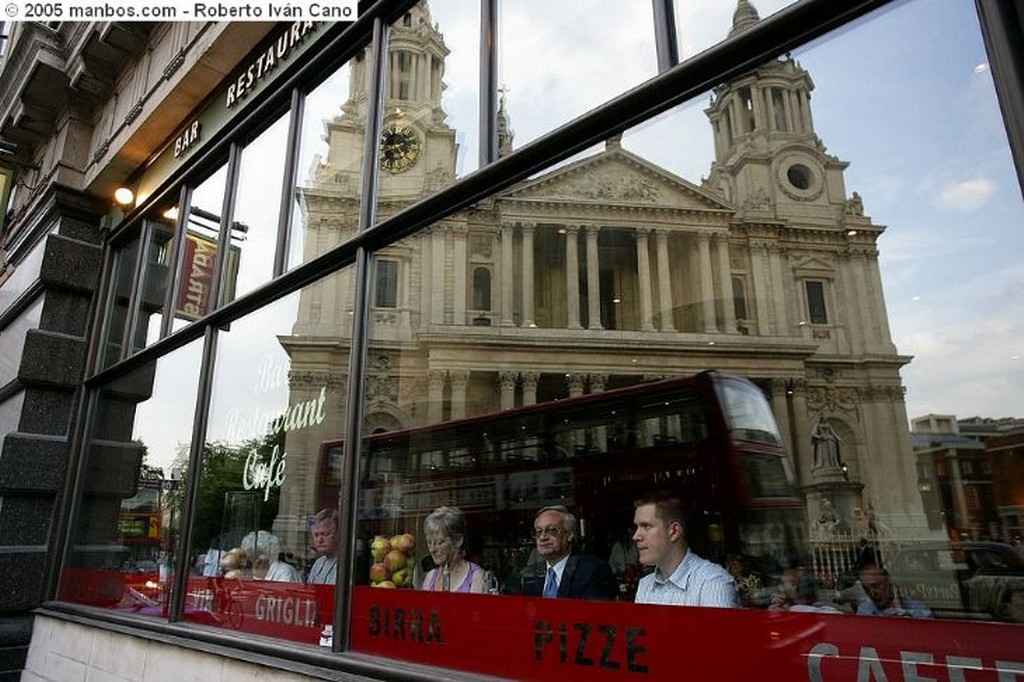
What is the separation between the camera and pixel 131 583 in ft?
19.2

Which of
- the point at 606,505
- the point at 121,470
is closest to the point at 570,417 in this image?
the point at 606,505

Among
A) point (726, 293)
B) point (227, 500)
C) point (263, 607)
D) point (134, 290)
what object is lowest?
point (263, 607)

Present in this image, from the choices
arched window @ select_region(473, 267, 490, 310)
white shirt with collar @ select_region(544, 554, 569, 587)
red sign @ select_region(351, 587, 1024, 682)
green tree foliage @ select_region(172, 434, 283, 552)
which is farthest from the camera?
arched window @ select_region(473, 267, 490, 310)

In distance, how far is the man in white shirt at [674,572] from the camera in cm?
291

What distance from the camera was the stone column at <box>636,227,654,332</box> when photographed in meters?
7.62

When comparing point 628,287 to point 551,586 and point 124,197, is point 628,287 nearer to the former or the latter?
point 551,586

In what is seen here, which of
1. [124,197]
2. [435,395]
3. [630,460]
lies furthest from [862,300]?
[124,197]

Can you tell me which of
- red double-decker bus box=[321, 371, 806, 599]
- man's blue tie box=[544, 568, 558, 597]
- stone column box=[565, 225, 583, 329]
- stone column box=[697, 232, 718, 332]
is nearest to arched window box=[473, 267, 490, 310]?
stone column box=[565, 225, 583, 329]

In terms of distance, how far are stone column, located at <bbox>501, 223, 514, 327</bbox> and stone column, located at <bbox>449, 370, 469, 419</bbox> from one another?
961 mm

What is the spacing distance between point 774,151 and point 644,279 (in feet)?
6.78

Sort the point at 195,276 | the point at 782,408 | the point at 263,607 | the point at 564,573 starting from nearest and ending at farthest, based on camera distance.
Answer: the point at 564,573
the point at 263,607
the point at 195,276
the point at 782,408

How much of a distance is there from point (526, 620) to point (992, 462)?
6113 mm

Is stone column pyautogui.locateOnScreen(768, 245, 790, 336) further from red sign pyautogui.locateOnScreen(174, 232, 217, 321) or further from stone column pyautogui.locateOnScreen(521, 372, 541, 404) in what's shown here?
red sign pyautogui.locateOnScreen(174, 232, 217, 321)

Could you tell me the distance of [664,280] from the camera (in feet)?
28.5
